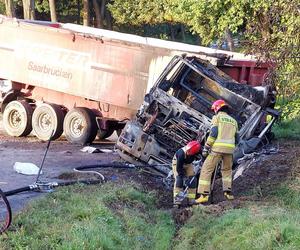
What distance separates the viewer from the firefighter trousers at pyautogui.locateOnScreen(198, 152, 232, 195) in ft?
30.9

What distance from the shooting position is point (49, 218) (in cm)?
752

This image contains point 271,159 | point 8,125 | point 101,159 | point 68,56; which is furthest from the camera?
point 8,125

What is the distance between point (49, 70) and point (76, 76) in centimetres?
90

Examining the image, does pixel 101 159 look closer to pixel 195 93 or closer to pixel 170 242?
pixel 195 93

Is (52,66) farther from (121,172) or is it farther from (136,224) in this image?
(136,224)

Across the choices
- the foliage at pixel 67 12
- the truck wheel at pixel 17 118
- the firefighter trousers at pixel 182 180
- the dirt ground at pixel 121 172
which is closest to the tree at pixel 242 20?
the dirt ground at pixel 121 172

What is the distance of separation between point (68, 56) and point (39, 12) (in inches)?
1064

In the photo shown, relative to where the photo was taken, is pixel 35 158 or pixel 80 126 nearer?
pixel 35 158

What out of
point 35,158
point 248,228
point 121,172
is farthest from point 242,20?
point 248,228

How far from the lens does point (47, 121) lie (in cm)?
1578

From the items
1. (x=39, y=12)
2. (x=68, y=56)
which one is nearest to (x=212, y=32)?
(x=68, y=56)

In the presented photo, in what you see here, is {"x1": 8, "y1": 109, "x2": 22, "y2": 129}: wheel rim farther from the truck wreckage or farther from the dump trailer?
the truck wreckage

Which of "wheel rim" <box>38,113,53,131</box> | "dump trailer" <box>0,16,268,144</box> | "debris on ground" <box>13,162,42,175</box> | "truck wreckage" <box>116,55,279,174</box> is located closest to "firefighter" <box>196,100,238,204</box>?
"truck wreckage" <box>116,55,279,174</box>

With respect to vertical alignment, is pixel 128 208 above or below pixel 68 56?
below
